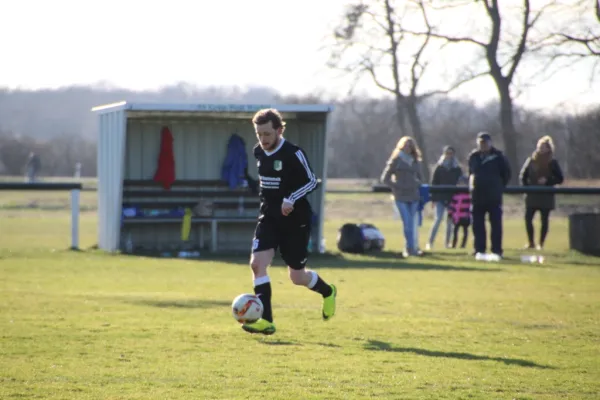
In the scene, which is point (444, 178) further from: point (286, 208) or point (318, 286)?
point (286, 208)

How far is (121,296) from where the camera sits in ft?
44.5

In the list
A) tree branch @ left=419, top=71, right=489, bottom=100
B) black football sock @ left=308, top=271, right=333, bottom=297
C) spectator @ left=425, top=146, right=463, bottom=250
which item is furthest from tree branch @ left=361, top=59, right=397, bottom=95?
black football sock @ left=308, top=271, right=333, bottom=297

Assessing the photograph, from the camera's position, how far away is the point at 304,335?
10141 millimetres

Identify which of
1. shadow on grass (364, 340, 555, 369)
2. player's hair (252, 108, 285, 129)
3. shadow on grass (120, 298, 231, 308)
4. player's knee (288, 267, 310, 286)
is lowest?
shadow on grass (120, 298, 231, 308)

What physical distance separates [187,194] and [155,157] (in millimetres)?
957

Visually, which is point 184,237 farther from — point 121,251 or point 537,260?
point 537,260

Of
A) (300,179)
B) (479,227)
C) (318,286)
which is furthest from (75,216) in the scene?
(300,179)

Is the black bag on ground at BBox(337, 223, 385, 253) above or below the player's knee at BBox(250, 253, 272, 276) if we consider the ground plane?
below

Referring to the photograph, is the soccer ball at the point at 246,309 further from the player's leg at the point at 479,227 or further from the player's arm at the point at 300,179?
the player's leg at the point at 479,227

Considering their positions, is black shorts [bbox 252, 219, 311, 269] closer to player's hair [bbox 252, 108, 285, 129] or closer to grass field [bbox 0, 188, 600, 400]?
grass field [bbox 0, 188, 600, 400]

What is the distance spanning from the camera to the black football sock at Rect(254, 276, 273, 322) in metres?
9.95

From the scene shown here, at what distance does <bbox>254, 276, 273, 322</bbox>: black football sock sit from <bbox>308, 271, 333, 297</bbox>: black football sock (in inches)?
24.8

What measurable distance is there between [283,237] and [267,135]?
0.93m

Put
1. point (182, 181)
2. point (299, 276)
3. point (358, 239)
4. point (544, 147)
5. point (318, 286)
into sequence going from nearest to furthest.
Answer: point (299, 276) < point (318, 286) < point (358, 239) < point (544, 147) < point (182, 181)
